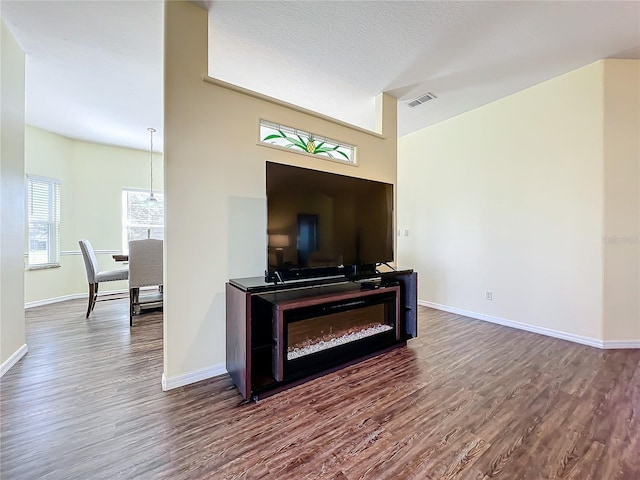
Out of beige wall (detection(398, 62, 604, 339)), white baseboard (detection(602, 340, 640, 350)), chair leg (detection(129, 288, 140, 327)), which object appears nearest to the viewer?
white baseboard (detection(602, 340, 640, 350))

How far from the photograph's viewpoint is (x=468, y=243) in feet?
12.9

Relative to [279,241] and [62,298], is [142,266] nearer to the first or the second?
[279,241]

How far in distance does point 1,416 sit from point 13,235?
5.20ft

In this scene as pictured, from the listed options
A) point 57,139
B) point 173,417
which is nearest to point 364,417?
point 173,417

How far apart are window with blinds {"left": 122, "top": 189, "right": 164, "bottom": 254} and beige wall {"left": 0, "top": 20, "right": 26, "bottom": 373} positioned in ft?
9.37

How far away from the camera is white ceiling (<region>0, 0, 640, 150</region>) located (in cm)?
218

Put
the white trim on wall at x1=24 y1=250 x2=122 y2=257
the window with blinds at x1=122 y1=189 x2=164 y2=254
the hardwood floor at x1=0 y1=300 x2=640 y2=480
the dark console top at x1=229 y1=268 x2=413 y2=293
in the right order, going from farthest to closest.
Result: 1. the window with blinds at x1=122 y1=189 x2=164 y2=254
2. the white trim on wall at x1=24 y1=250 x2=122 y2=257
3. the dark console top at x1=229 y1=268 x2=413 y2=293
4. the hardwood floor at x1=0 y1=300 x2=640 y2=480

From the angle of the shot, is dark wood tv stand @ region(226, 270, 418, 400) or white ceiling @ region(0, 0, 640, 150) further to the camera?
white ceiling @ region(0, 0, 640, 150)

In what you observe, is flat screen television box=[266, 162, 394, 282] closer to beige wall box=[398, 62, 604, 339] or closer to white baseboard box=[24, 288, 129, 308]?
beige wall box=[398, 62, 604, 339]

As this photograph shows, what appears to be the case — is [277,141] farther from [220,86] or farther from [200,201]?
[200,201]

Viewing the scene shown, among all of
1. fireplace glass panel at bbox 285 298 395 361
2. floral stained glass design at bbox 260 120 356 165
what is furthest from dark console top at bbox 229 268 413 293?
floral stained glass design at bbox 260 120 356 165

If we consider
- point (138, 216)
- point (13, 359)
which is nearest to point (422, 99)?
point (13, 359)

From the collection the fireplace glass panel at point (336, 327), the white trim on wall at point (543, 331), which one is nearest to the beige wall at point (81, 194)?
the fireplace glass panel at point (336, 327)

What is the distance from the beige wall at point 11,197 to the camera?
2262 mm
